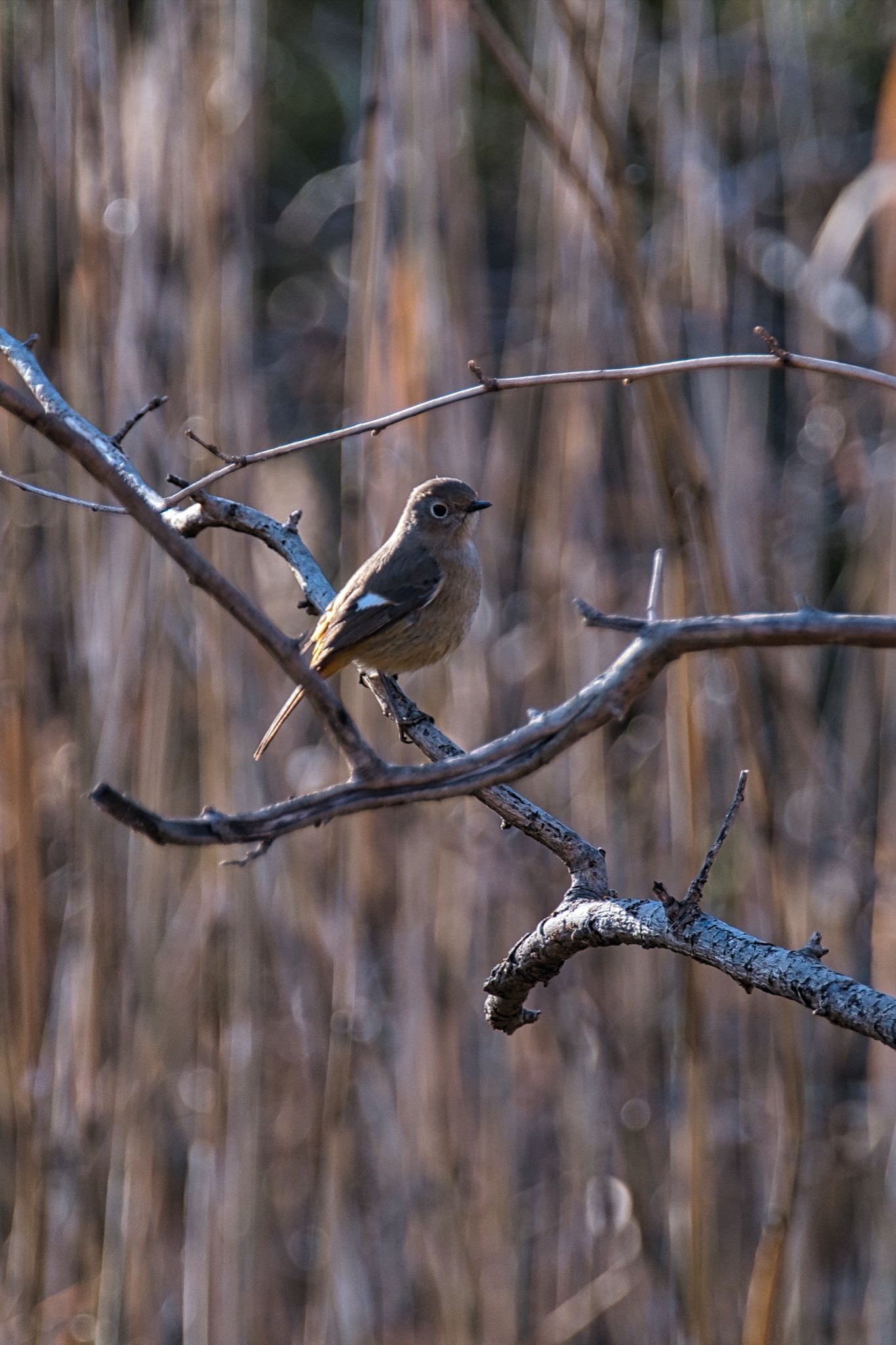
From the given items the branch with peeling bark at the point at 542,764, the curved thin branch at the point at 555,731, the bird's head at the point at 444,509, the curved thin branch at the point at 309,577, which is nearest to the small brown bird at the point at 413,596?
the bird's head at the point at 444,509

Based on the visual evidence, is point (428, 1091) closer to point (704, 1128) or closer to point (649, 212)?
point (704, 1128)

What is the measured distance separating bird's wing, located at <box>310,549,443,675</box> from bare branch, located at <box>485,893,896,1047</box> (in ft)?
3.17

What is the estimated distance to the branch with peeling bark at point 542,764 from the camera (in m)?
0.64

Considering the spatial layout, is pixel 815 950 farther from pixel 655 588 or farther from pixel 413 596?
pixel 413 596

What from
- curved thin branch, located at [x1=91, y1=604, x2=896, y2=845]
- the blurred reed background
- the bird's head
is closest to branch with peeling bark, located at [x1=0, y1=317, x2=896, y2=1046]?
curved thin branch, located at [x1=91, y1=604, x2=896, y2=845]

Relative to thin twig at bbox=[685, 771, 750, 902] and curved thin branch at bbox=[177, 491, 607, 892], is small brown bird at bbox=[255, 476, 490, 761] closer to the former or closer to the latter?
curved thin branch at bbox=[177, 491, 607, 892]

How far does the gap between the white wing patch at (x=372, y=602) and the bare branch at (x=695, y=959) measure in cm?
113

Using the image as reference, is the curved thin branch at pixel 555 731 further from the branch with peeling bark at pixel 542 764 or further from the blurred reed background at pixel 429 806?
the blurred reed background at pixel 429 806

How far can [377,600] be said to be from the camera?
2.29m

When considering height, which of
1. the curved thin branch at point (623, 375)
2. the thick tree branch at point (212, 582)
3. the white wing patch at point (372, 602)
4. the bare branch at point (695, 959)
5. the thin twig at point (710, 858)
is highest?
the white wing patch at point (372, 602)

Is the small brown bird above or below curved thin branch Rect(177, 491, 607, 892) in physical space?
above

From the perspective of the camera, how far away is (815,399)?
315 centimetres

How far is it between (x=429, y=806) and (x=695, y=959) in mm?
1571

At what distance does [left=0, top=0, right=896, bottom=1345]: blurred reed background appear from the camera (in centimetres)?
216
